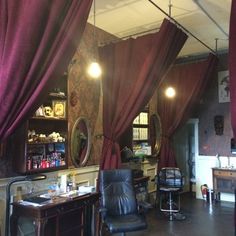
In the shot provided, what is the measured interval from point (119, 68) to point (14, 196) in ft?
8.21

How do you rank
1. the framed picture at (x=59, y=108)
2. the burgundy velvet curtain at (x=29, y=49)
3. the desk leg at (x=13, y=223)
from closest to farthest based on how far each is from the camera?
the burgundy velvet curtain at (x=29, y=49) → the desk leg at (x=13, y=223) → the framed picture at (x=59, y=108)

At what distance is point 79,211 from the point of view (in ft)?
12.1

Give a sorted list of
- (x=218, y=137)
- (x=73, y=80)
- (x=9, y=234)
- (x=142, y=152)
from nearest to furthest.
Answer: (x=9, y=234), (x=73, y=80), (x=142, y=152), (x=218, y=137)

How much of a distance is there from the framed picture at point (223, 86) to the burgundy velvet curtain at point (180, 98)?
0.56 meters

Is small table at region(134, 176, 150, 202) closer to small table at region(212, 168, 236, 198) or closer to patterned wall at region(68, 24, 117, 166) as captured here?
patterned wall at region(68, 24, 117, 166)

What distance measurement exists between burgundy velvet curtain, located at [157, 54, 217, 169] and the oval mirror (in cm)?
10

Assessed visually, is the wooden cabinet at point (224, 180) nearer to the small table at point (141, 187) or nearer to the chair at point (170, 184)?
the chair at point (170, 184)

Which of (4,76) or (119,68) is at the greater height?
(119,68)

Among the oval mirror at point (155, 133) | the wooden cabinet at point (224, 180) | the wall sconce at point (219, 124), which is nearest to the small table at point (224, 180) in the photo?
the wooden cabinet at point (224, 180)

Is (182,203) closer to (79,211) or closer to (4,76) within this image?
(79,211)

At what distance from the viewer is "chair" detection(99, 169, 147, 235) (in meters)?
3.67

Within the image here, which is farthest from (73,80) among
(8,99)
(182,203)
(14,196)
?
(182,203)

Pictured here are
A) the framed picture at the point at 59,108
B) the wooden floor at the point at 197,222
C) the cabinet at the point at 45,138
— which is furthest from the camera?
the wooden floor at the point at 197,222

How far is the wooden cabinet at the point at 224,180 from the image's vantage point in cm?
594
